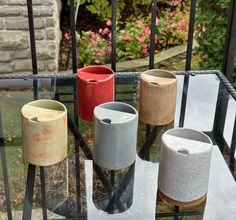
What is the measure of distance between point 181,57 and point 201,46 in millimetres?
724

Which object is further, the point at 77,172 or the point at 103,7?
the point at 103,7

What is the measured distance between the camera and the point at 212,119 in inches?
55.7

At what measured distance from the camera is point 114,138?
1.13m

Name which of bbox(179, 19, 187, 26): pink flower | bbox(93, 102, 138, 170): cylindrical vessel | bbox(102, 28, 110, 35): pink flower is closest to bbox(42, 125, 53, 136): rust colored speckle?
bbox(93, 102, 138, 170): cylindrical vessel

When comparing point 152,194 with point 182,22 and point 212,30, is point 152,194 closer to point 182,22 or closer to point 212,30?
point 212,30

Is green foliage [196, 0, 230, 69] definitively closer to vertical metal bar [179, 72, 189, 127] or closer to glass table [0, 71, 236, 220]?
vertical metal bar [179, 72, 189, 127]

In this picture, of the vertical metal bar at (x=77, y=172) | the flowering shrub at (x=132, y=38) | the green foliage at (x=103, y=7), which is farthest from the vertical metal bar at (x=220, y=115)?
the green foliage at (x=103, y=7)

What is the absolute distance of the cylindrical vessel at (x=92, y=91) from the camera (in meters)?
1.32

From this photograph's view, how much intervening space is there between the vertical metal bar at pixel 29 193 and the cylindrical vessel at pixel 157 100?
34cm

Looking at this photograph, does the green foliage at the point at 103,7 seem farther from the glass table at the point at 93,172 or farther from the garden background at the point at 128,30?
the glass table at the point at 93,172

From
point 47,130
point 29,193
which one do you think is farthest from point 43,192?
point 47,130

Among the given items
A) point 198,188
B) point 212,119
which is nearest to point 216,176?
point 198,188

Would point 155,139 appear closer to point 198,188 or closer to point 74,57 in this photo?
point 198,188

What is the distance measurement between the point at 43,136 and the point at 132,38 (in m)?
3.00
